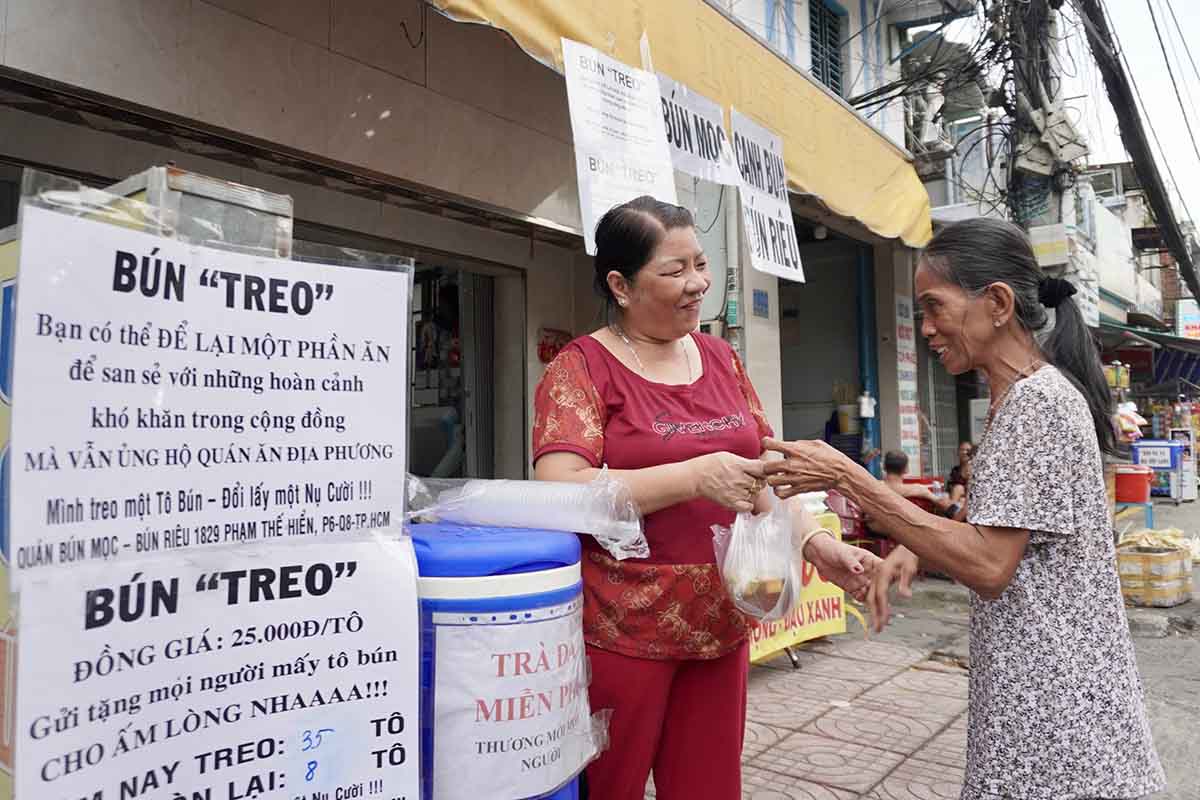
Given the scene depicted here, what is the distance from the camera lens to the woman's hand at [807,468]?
67.0 inches

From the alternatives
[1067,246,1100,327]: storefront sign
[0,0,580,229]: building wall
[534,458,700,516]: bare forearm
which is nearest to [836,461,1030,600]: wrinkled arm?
[534,458,700,516]: bare forearm

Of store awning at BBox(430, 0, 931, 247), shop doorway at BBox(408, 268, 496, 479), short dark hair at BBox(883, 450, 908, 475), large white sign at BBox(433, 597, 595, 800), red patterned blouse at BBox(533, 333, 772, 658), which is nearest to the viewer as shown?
large white sign at BBox(433, 597, 595, 800)

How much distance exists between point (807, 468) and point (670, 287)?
49 centimetres

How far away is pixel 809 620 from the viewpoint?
4977mm

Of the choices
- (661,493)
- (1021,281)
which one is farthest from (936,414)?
(661,493)

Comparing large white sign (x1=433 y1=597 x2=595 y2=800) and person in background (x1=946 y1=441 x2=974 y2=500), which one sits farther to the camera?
person in background (x1=946 y1=441 x2=974 y2=500)

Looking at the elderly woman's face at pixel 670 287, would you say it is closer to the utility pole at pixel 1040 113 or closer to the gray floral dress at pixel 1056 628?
the gray floral dress at pixel 1056 628

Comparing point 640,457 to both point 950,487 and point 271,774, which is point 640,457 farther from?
point 950,487

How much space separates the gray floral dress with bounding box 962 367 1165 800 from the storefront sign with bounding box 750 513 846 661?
9.69 feet

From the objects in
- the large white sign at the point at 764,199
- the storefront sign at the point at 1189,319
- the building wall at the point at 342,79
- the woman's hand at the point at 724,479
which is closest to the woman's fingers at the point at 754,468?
the woman's hand at the point at 724,479

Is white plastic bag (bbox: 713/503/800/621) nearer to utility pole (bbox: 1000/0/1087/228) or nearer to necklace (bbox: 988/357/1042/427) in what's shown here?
necklace (bbox: 988/357/1042/427)

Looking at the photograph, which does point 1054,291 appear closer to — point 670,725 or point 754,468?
point 754,468

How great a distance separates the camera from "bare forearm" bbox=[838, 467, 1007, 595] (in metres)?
1.50

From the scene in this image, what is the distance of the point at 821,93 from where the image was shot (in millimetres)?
5473
